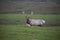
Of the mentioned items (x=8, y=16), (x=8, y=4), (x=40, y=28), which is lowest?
(x=40, y=28)

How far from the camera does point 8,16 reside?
205cm

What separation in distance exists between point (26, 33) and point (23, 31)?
0.16 feet

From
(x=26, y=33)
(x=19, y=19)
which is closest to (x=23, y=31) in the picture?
(x=26, y=33)

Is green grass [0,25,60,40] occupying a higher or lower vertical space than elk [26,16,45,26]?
lower

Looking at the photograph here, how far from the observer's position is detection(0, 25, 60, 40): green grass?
6.70ft

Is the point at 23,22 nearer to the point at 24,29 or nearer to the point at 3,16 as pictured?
the point at 24,29

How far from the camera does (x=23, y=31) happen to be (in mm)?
2055

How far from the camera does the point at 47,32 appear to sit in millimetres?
2062

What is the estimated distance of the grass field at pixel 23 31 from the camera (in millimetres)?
2043

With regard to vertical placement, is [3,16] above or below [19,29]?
above

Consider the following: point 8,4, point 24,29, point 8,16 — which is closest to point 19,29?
point 24,29

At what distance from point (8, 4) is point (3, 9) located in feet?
0.32

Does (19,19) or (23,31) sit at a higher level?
(19,19)

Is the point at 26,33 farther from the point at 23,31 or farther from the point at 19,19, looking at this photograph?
the point at 19,19
